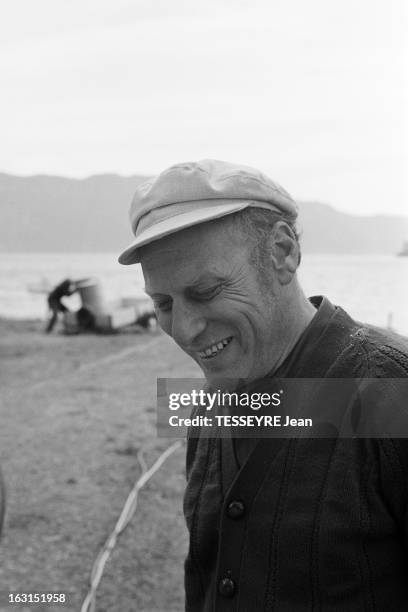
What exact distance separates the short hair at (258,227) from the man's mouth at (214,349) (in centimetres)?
18

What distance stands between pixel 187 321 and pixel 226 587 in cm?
58

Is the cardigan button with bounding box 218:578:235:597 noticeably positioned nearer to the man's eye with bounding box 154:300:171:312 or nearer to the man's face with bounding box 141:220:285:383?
the man's face with bounding box 141:220:285:383

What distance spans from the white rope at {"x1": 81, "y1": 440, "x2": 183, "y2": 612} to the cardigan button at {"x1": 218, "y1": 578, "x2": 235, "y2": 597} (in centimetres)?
251

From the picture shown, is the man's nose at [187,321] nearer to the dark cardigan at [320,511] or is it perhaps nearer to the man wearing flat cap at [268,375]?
the man wearing flat cap at [268,375]

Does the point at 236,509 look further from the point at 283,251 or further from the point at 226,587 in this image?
the point at 283,251

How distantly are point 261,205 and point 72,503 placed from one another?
4.21 meters

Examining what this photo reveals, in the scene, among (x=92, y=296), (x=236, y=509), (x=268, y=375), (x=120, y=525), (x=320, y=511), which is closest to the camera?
(x=320, y=511)

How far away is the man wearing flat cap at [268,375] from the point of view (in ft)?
4.21

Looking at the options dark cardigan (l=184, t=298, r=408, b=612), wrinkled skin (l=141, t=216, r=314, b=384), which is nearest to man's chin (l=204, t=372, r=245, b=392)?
wrinkled skin (l=141, t=216, r=314, b=384)

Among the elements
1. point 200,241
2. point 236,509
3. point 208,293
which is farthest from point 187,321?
point 236,509

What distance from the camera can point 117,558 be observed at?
4199 millimetres

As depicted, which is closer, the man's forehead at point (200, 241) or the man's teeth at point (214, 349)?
the man's forehead at point (200, 241)

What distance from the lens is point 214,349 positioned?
1.48 m

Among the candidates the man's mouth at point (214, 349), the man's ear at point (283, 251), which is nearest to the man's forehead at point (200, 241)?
the man's ear at point (283, 251)
